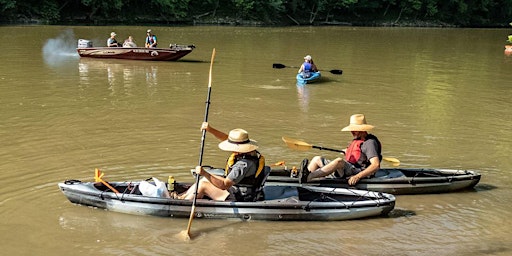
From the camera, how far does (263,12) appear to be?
182ft

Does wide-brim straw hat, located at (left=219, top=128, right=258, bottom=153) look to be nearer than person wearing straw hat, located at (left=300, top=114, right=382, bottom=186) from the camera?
Yes

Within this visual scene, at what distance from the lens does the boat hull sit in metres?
24.8

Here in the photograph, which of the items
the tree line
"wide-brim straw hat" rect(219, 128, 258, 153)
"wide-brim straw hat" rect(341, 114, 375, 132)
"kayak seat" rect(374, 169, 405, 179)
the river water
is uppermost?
the tree line

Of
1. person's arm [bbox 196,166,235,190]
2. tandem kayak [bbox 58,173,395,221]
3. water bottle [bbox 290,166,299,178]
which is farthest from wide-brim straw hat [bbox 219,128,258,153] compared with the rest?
water bottle [bbox 290,166,299,178]

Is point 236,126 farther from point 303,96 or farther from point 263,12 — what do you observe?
point 263,12

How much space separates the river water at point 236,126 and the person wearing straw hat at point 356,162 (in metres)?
0.77

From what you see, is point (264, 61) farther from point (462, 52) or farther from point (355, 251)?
point (355, 251)

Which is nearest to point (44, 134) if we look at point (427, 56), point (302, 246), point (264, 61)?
point (302, 246)

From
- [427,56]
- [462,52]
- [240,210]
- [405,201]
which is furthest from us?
[462,52]

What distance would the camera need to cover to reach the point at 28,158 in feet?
37.7

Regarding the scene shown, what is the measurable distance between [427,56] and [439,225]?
24.1 meters

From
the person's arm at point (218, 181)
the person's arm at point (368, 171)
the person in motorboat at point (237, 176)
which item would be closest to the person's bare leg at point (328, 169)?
the person's arm at point (368, 171)

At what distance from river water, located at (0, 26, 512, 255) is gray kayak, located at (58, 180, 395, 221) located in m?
0.14

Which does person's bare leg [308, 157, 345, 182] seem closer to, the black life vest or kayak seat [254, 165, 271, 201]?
kayak seat [254, 165, 271, 201]
